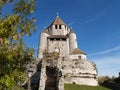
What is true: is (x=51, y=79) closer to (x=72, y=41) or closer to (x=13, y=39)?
(x=13, y=39)

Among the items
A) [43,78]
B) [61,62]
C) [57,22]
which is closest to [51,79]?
[43,78]

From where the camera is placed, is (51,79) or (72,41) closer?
(51,79)

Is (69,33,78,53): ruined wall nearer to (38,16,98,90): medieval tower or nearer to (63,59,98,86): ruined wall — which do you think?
(38,16,98,90): medieval tower

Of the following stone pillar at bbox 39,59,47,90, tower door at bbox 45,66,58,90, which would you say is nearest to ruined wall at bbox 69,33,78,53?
tower door at bbox 45,66,58,90

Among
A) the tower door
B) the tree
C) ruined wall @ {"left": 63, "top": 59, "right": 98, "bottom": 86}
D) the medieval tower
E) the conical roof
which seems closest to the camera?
the tree

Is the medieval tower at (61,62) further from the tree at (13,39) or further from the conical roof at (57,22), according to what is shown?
the tree at (13,39)

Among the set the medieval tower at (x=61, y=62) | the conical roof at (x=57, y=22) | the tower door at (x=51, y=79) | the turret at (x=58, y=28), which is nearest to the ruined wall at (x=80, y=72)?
the medieval tower at (x=61, y=62)

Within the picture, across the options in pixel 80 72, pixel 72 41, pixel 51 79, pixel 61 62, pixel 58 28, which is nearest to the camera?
pixel 51 79

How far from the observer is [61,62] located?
39375 millimetres

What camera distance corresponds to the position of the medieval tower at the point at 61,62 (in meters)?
30.8

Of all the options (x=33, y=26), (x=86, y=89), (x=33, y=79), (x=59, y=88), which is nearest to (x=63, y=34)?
(x=33, y=79)

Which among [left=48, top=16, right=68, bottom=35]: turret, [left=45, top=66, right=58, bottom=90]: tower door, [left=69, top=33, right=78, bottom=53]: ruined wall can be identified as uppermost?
[left=48, top=16, right=68, bottom=35]: turret

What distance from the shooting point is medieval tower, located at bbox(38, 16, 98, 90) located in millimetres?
30766

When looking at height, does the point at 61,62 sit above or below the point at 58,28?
below
